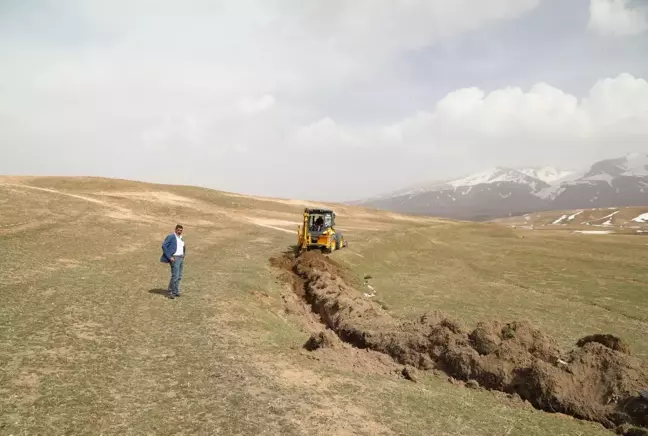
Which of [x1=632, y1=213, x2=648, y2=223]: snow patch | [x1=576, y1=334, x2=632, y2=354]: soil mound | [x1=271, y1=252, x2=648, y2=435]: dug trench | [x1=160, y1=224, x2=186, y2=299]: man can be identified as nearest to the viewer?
[x1=271, y1=252, x2=648, y2=435]: dug trench

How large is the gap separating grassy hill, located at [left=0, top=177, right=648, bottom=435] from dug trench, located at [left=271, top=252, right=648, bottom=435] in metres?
0.64

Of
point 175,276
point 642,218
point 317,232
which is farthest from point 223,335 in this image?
point 642,218

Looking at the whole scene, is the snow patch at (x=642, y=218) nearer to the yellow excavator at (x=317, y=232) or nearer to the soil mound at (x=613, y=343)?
the yellow excavator at (x=317, y=232)

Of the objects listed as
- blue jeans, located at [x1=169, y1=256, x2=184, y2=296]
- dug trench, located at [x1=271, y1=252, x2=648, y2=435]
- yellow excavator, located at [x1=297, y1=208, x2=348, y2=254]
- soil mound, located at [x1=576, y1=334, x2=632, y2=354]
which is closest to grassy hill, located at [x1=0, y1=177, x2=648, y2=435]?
dug trench, located at [x1=271, y1=252, x2=648, y2=435]

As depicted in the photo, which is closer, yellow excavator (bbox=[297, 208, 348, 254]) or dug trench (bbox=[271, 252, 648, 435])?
dug trench (bbox=[271, 252, 648, 435])

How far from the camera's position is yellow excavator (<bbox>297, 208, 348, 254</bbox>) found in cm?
3431

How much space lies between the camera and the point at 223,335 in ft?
44.5

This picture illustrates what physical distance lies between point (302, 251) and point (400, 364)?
2057 centimetres

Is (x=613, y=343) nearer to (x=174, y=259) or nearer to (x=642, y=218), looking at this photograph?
(x=174, y=259)

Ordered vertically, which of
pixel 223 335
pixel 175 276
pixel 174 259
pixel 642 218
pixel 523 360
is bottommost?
pixel 523 360

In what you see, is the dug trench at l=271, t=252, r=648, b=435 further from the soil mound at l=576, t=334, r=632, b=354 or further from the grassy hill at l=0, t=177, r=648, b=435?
the grassy hill at l=0, t=177, r=648, b=435

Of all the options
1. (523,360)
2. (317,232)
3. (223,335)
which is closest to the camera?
(523,360)

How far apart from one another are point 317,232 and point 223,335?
2210cm

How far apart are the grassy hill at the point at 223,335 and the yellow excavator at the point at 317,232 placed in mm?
1521
